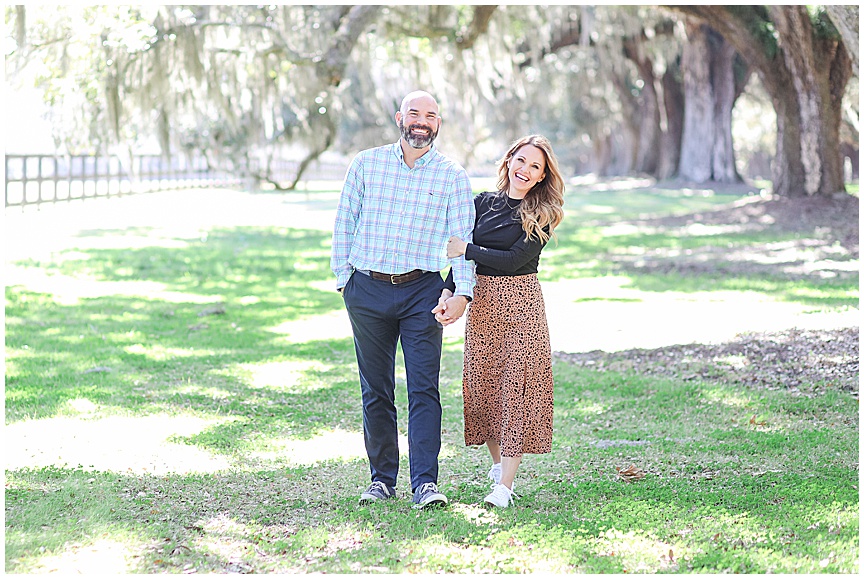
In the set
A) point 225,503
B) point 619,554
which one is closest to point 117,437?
point 225,503

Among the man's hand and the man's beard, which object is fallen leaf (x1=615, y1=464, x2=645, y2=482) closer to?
the man's hand

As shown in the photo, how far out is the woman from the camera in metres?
4.44

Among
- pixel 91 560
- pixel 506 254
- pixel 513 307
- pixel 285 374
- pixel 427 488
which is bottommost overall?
pixel 285 374

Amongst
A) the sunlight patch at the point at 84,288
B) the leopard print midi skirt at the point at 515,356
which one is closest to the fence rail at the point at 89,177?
the sunlight patch at the point at 84,288

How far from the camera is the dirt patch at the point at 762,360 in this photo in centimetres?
696

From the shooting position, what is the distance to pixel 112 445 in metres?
5.58

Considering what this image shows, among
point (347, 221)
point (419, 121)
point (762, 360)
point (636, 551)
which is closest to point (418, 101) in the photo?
point (419, 121)

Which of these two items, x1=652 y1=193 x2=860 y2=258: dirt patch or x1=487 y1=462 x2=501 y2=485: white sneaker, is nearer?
x1=487 y1=462 x2=501 y2=485: white sneaker

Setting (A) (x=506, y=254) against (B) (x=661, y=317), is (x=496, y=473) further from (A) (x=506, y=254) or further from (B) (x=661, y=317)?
(B) (x=661, y=317)

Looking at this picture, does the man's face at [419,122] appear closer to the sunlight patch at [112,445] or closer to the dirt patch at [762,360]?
the sunlight patch at [112,445]

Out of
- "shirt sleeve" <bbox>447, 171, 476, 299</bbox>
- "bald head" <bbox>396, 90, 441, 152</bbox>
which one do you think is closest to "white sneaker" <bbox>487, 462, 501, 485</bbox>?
"shirt sleeve" <bbox>447, 171, 476, 299</bbox>

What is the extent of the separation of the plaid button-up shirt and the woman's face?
0.21m

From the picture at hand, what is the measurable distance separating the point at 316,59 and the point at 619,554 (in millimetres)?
10284

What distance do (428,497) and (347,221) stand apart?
4.14 ft
